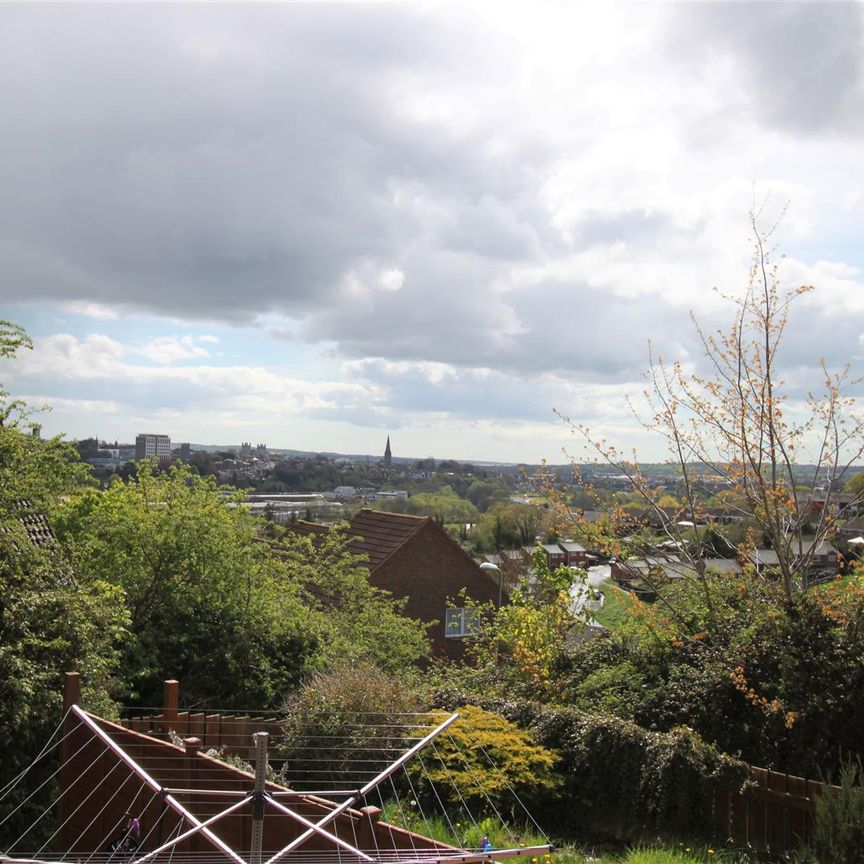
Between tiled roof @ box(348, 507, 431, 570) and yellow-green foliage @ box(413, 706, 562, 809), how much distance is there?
19.7 metres

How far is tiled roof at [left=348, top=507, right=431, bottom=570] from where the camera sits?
30266mm

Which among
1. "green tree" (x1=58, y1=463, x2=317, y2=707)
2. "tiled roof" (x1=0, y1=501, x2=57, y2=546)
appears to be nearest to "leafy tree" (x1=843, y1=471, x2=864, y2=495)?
"green tree" (x1=58, y1=463, x2=317, y2=707)

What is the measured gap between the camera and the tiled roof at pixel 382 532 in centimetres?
3027

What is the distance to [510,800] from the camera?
9.57 metres

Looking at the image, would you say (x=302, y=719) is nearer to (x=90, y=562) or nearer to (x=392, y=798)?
(x=392, y=798)

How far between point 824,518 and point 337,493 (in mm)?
85541

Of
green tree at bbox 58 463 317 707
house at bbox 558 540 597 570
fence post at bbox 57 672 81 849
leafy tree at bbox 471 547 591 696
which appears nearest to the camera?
fence post at bbox 57 672 81 849

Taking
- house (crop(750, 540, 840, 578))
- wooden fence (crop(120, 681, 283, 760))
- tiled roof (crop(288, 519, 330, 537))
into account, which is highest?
house (crop(750, 540, 840, 578))

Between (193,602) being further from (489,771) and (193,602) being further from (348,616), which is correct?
(489,771)

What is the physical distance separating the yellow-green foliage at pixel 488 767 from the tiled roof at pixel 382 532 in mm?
19680

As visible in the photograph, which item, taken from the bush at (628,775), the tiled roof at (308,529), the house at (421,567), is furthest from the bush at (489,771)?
the house at (421,567)

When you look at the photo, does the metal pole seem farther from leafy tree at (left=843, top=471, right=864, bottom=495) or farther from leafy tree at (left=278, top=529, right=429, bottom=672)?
leafy tree at (left=843, top=471, right=864, bottom=495)

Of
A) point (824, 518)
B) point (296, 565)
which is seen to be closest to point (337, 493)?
point (296, 565)

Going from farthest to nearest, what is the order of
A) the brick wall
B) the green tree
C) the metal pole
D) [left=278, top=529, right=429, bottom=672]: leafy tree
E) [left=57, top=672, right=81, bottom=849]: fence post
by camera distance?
the brick wall
[left=278, top=529, right=429, bottom=672]: leafy tree
the green tree
[left=57, top=672, right=81, bottom=849]: fence post
the metal pole
